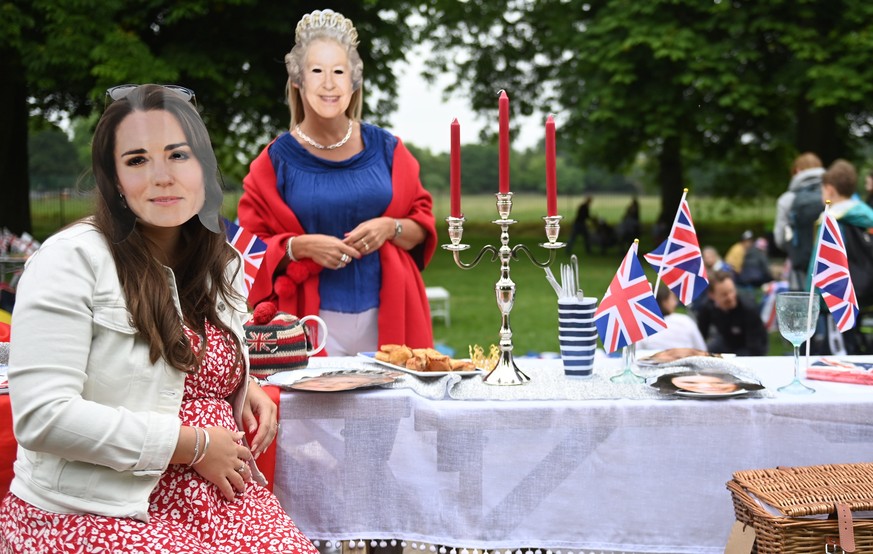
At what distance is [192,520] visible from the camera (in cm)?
204

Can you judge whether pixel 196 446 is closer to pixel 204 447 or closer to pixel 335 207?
pixel 204 447

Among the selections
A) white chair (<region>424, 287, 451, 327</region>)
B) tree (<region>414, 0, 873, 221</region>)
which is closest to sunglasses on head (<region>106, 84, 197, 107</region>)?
white chair (<region>424, 287, 451, 327</region>)

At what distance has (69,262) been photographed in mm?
1885

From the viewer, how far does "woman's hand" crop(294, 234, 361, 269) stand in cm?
324

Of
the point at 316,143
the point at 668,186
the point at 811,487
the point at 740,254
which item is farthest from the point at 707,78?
the point at 811,487

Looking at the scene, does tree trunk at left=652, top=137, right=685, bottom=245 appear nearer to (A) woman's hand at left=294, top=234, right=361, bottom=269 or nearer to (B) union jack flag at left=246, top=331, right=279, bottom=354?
(A) woman's hand at left=294, top=234, right=361, bottom=269

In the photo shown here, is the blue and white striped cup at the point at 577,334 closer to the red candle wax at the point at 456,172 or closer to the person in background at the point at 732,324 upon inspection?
the red candle wax at the point at 456,172

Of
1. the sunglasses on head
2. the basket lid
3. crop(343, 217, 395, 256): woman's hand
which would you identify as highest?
the sunglasses on head

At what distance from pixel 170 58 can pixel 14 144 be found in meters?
2.69

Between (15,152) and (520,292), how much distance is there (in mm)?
7479

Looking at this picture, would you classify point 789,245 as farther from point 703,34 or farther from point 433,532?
point 703,34

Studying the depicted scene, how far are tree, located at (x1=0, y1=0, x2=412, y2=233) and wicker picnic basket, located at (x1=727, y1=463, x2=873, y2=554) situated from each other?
9744 millimetres

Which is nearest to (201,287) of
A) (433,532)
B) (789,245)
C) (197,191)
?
(197,191)

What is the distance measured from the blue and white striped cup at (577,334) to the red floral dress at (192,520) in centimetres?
97
